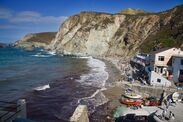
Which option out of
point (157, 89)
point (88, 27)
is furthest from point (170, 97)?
point (88, 27)

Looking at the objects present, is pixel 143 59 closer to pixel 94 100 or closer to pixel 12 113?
pixel 94 100

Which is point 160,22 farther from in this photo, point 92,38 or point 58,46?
point 58,46

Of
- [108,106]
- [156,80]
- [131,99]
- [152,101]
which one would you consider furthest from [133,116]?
[156,80]

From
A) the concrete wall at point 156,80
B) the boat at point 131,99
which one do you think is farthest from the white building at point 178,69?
the boat at point 131,99

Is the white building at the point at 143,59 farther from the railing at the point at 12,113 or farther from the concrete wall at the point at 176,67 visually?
the railing at the point at 12,113

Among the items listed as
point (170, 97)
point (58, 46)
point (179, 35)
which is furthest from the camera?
point (58, 46)

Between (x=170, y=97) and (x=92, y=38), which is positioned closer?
(x=170, y=97)
